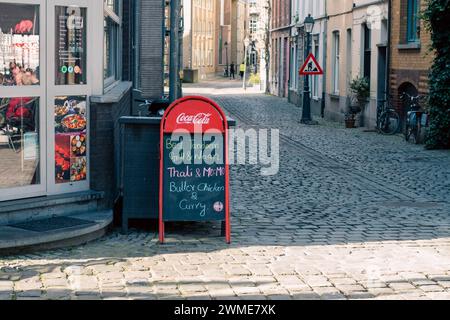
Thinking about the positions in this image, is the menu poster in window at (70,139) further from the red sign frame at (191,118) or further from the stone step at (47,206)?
the red sign frame at (191,118)

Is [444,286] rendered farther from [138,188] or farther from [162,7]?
[162,7]

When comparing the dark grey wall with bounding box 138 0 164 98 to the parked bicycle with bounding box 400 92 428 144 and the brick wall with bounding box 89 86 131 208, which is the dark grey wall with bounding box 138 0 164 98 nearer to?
the parked bicycle with bounding box 400 92 428 144

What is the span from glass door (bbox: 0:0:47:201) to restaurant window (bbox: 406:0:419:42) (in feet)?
50.7

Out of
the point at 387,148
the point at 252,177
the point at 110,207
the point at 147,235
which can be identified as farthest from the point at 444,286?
the point at 387,148

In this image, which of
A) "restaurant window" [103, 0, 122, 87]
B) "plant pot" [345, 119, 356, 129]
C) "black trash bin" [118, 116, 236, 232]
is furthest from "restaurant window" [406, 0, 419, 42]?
"black trash bin" [118, 116, 236, 232]

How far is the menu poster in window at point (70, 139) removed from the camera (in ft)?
29.7

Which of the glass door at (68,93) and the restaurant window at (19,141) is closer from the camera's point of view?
the restaurant window at (19,141)

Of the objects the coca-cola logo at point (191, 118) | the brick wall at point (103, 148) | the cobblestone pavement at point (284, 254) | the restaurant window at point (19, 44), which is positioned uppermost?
the restaurant window at point (19, 44)

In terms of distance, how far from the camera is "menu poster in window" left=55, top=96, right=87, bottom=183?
29.7 feet

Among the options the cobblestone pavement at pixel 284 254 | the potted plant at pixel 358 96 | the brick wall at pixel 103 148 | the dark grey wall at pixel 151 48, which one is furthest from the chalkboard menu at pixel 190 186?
the potted plant at pixel 358 96

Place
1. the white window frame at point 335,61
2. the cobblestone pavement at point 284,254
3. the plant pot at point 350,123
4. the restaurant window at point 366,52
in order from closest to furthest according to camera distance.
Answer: the cobblestone pavement at point 284,254 < the plant pot at point 350,123 < the restaurant window at point 366,52 < the white window frame at point 335,61

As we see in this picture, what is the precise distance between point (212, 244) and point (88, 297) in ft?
7.68

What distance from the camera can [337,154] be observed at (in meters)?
18.8

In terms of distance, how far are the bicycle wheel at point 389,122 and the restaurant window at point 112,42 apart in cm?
1090
